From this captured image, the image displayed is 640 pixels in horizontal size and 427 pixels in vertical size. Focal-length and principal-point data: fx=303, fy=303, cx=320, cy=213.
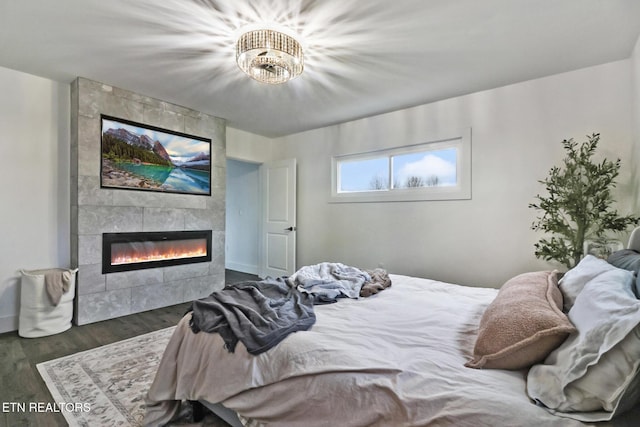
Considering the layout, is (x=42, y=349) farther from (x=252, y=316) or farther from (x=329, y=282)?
(x=329, y=282)

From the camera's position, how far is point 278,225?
532 cm

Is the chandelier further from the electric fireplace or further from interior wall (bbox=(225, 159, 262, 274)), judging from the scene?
interior wall (bbox=(225, 159, 262, 274))

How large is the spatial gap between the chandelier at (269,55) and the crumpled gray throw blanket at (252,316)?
1.70 meters

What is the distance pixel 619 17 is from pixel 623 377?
2619mm

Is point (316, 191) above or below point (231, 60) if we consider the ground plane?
below

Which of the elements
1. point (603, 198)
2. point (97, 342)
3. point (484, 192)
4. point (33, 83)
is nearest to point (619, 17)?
point (603, 198)

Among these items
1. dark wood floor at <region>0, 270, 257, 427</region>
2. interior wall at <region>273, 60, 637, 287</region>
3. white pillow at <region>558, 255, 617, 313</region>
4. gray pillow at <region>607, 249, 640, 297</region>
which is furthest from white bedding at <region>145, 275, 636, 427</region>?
interior wall at <region>273, 60, 637, 287</region>

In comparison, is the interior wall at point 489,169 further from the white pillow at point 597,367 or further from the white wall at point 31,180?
the white wall at point 31,180

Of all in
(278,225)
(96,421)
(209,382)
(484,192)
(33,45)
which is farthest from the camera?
(278,225)

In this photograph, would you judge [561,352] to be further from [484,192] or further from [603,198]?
[484,192]

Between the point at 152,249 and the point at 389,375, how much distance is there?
141 inches

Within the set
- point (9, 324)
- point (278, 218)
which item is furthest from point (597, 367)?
point (278, 218)

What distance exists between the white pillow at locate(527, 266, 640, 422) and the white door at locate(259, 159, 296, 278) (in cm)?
421

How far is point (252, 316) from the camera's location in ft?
5.23
